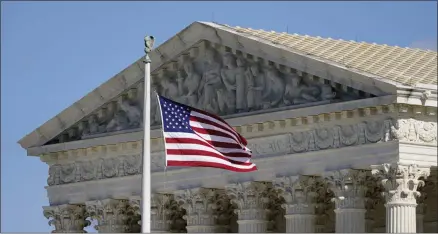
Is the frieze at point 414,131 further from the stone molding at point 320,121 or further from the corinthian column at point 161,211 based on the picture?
the corinthian column at point 161,211

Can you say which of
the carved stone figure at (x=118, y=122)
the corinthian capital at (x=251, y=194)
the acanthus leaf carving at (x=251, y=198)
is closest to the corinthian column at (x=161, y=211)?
the carved stone figure at (x=118, y=122)

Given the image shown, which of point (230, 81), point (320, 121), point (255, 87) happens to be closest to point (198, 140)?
point (320, 121)

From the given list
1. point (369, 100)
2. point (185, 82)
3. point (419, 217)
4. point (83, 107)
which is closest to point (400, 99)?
point (369, 100)

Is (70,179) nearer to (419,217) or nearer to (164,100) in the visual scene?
(419,217)

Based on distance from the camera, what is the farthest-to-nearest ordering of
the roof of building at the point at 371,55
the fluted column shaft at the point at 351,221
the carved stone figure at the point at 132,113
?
1. the carved stone figure at the point at 132,113
2. the fluted column shaft at the point at 351,221
3. the roof of building at the point at 371,55

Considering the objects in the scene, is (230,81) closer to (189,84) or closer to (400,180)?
(189,84)

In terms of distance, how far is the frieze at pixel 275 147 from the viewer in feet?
283

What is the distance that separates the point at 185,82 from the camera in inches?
3748

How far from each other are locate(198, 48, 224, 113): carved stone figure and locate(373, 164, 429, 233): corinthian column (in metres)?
10.2

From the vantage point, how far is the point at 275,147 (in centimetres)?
9044

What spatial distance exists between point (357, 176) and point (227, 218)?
1168 cm

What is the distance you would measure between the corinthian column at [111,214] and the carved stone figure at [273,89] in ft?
37.0

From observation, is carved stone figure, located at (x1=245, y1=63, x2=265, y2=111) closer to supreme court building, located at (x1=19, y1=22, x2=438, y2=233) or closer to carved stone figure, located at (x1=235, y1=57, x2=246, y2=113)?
supreme court building, located at (x1=19, y1=22, x2=438, y2=233)

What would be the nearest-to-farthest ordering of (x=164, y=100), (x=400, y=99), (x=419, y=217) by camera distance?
(x=164, y=100)
(x=400, y=99)
(x=419, y=217)
